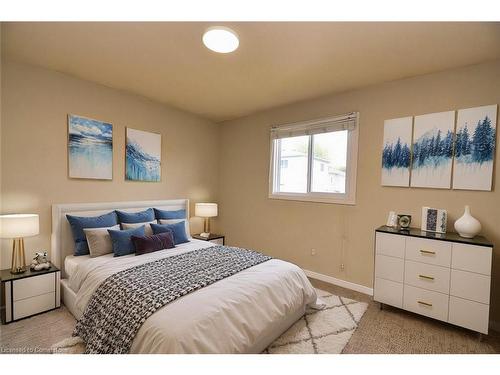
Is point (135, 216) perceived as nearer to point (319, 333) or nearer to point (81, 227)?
point (81, 227)

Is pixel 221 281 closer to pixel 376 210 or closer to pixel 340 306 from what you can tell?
pixel 340 306

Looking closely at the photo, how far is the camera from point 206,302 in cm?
158

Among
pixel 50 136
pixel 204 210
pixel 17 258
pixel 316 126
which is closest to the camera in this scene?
pixel 17 258

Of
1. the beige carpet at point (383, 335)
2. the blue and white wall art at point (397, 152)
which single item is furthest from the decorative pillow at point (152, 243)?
the blue and white wall art at point (397, 152)

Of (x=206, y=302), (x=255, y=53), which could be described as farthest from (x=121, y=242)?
(x=255, y=53)

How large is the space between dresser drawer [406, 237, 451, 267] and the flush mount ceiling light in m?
2.43

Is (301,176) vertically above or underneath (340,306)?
above

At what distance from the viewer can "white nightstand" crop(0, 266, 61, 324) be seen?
2105 mm

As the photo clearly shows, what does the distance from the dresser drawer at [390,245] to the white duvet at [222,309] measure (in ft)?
2.86

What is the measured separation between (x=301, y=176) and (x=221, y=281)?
215 cm

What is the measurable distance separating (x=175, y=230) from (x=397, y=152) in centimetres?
280

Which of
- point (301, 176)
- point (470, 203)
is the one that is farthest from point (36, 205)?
point (470, 203)

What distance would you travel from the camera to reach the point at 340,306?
8.40 feet

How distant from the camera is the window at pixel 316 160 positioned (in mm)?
3057
